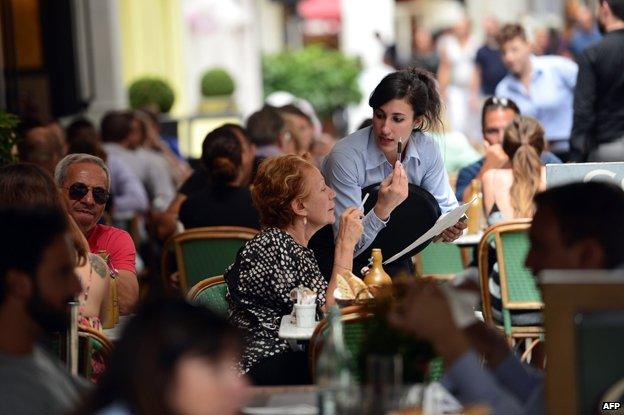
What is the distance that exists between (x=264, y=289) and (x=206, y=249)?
211 centimetres

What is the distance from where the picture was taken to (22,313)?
306 centimetres

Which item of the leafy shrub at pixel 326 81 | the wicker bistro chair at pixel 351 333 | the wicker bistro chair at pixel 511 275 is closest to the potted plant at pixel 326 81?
the leafy shrub at pixel 326 81

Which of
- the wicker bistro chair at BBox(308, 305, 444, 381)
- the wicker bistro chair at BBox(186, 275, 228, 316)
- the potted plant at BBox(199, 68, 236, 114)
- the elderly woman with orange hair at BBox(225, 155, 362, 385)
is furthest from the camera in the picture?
the potted plant at BBox(199, 68, 236, 114)

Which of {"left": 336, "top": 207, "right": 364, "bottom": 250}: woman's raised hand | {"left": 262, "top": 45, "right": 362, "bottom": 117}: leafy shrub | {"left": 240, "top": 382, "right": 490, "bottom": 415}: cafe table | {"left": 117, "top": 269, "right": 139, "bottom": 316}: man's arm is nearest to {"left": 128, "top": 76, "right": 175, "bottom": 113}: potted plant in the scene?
{"left": 262, "top": 45, "right": 362, "bottom": 117}: leafy shrub

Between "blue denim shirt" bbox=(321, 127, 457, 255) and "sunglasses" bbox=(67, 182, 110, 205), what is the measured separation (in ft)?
3.24

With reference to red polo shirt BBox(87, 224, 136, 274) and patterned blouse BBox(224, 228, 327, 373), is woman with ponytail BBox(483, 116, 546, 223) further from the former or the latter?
patterned blouse BBox(224, 228, 327, 373)

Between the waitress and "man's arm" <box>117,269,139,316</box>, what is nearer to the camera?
"man's arm" <box>117,269,139,316</box>

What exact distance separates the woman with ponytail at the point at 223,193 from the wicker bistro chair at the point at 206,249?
38 centimetres

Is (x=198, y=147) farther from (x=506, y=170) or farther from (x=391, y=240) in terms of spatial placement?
(x=391, y=240)

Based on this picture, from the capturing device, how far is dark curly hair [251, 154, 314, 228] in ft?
17.3

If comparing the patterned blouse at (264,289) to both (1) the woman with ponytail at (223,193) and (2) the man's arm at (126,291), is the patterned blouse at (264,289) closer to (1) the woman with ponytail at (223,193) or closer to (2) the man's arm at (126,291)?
(2) the man's arm at (126,291)

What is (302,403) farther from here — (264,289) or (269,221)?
(269,221)

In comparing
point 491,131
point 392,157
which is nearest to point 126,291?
point 392,157

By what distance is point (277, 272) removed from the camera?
5.01 m
